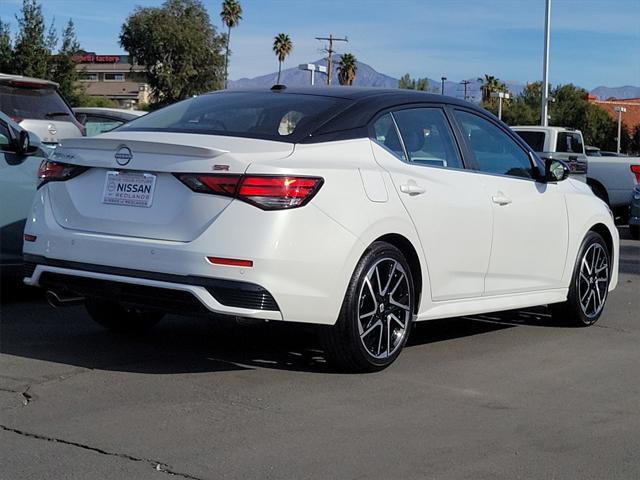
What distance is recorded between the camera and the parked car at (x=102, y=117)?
49.9 ft

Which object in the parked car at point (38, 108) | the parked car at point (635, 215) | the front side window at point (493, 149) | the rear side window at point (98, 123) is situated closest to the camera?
the front side window at point (493, 149)

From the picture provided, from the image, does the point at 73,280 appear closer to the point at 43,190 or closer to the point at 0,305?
the point at 43,190

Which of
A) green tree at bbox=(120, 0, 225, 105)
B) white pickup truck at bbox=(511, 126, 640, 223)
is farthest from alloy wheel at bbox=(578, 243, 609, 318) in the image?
green tree at bbox=(120, 0, 225, 105)

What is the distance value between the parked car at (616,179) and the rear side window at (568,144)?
14.8 inches

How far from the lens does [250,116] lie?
Result: 19.7 ft

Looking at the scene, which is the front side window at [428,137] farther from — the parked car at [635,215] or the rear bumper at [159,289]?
the parked car at [635,215]

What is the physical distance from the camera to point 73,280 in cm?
567

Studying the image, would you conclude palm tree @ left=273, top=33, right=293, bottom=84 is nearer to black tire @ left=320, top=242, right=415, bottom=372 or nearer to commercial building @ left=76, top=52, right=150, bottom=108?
commercial building @ left=76, top=52, right=150, bottom=108

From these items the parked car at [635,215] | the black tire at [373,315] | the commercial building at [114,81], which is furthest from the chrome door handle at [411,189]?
the commercial building at [114,81]

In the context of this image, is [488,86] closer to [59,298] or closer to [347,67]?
[347,67]

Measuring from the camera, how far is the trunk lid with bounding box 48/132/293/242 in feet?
17.4

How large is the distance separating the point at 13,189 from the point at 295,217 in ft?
11.2

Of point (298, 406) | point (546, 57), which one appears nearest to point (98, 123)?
point (298, 406)

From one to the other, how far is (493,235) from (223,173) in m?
2.25
